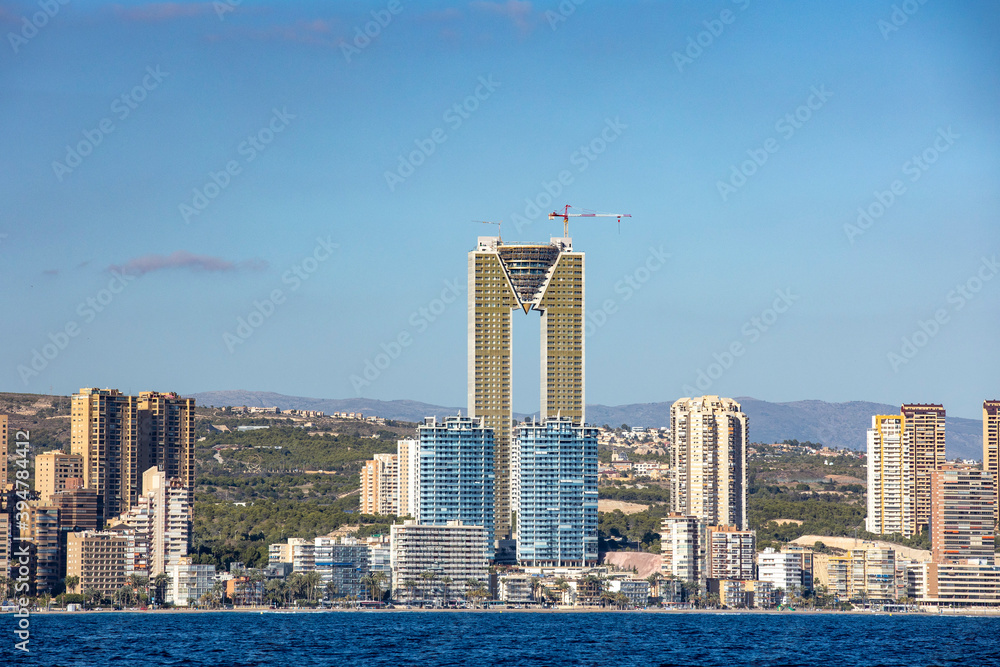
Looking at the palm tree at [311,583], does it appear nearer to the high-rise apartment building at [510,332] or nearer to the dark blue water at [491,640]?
the dark blue water at [491,640]

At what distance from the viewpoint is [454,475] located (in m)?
181

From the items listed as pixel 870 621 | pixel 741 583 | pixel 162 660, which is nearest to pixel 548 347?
pixel 741 583

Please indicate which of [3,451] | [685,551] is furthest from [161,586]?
[685,551]

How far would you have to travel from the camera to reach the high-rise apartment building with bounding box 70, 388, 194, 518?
191250 millimetres

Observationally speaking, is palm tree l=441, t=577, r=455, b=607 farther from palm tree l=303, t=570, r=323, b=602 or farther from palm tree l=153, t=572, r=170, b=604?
palm tree l=153, t=572, r=170, b=604

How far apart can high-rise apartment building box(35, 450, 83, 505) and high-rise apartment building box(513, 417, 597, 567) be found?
50539 millimetres

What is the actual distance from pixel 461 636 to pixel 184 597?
183ft

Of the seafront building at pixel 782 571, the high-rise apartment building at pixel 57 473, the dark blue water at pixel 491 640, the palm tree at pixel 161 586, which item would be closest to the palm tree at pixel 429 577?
the dark blue water at pixel 491 640

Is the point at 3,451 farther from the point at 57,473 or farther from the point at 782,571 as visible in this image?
the point at 782,571

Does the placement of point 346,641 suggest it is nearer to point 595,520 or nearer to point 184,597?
point 184,597

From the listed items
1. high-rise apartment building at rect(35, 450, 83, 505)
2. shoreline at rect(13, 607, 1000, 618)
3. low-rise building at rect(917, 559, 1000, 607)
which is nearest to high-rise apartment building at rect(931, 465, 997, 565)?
low-rise building at rect(917, 559, 1000, 607)

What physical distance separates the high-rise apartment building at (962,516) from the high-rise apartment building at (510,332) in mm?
42337

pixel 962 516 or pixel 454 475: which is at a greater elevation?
pixel 454 475

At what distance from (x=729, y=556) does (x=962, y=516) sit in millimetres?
27366
